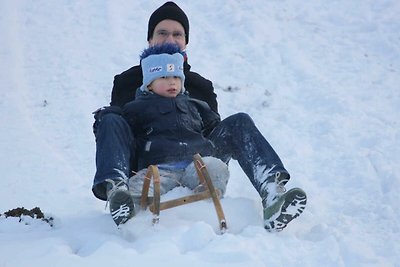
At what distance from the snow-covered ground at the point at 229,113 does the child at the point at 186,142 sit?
154 millimetres

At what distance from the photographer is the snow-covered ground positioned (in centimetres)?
299

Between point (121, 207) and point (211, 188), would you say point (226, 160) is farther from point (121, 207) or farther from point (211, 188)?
point (121, 207)

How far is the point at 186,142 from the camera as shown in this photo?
11.9 ft

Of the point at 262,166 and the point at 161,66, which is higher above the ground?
the point at 161,66

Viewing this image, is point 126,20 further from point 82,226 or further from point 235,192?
point 82,226

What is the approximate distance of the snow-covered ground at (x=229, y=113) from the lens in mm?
2990

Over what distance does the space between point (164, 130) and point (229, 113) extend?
2420mm

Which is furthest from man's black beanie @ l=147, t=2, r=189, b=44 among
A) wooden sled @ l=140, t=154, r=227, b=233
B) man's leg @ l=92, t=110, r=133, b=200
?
wooden sled @ l=140, t=154, r=227, b=233

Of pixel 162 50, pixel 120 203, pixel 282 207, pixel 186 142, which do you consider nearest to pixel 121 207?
pixel 120 203

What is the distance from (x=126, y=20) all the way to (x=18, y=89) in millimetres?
2110

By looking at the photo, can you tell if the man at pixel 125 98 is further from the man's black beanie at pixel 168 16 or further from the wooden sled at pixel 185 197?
the wooden sled at pixel 185 197

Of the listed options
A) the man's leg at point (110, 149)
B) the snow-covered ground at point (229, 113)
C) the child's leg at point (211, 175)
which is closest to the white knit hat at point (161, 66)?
the man's leg at point (110, 149)

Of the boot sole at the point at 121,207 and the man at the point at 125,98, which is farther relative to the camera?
the man at the point at 125,98

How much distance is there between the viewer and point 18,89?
630 cm
